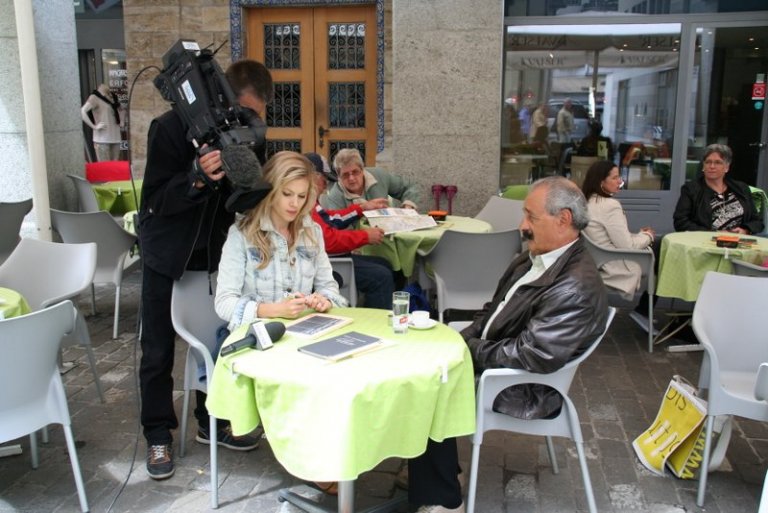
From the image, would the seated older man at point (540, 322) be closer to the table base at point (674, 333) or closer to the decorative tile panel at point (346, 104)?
the table base at point (674, 333)

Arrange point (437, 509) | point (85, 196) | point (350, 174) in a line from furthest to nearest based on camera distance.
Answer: point (85, 196), point (350, 174), point (437, 509)

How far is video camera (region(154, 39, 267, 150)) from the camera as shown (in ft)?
9.33

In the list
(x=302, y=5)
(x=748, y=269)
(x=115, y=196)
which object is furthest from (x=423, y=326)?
(x=302, y=5)

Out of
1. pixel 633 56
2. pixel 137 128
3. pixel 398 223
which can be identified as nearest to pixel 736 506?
pixel 398 223

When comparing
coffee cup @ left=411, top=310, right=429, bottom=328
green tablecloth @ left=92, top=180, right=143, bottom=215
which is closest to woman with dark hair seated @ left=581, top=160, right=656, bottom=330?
coffee cup @ left=411, top=310, right=429, bottom=328

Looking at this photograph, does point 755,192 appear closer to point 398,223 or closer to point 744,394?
point 398,223

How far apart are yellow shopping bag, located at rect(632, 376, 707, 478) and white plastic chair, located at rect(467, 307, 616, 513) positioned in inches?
24.8

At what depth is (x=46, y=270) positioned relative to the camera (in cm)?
400

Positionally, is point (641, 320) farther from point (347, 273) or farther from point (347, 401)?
point (347, 401)

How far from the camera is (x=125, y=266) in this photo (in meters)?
5.52

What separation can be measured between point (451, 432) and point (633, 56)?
6.71 metres

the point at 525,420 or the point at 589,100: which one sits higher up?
the point at 589,100

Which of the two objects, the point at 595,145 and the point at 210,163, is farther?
the point at 595,145

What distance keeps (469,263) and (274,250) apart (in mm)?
1812
